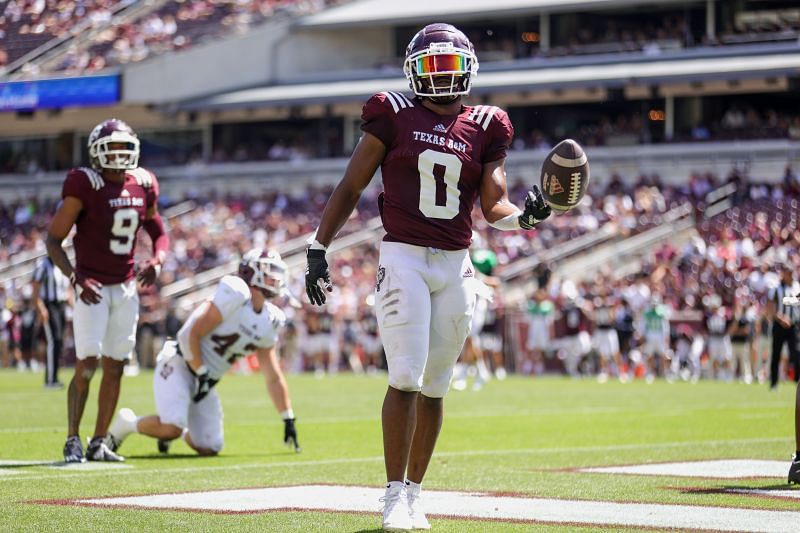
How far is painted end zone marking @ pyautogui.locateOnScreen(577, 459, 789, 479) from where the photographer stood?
859 cm

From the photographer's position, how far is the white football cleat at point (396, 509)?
5.84 metres

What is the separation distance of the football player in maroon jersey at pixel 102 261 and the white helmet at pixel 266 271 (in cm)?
100

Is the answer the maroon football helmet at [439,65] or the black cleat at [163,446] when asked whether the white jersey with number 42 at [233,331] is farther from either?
the maroon football helmet at [439,65]

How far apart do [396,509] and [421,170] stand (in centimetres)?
149

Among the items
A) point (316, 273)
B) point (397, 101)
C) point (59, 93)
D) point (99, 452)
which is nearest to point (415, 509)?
point (316, 273)

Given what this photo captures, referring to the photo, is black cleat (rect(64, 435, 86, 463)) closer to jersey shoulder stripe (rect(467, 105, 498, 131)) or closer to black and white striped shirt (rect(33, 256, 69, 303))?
jersey shoulder stripe (rect(467, 105, 498, 131))

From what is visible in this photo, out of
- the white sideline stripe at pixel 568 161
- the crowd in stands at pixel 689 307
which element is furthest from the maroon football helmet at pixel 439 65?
the crowd in stands at pixel 689 307

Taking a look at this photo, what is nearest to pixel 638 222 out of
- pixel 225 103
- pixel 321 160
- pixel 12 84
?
pixel 321 160

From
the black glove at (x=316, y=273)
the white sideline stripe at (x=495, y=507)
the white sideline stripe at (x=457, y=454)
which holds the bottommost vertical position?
the white sideline stripe at (x=457, y=454)

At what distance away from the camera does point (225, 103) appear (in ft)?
136

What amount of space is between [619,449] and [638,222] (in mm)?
20618

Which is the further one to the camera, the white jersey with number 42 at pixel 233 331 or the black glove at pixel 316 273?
the white jersey with number 42 at pixel 233 331

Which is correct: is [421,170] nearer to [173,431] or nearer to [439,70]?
[439,70]

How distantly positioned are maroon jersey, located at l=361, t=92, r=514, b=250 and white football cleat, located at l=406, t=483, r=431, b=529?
108 cm
